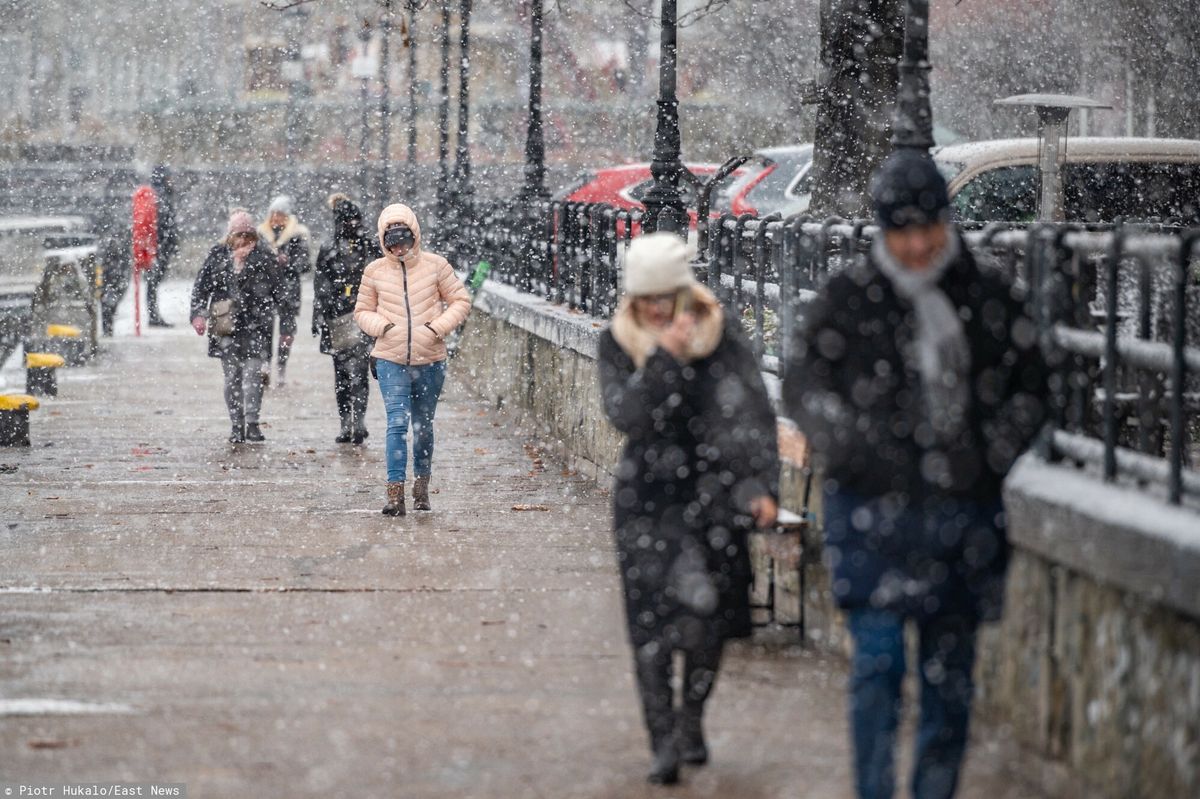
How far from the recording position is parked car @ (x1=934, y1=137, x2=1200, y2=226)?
582 inches

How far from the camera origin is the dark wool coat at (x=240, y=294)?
604 inches

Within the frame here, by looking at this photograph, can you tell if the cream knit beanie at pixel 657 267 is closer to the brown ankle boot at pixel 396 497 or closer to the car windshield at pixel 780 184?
the brown ankle boot at pixel 396 497

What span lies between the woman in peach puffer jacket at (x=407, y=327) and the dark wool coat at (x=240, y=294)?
155 inches

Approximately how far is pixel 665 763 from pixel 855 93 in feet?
27.0

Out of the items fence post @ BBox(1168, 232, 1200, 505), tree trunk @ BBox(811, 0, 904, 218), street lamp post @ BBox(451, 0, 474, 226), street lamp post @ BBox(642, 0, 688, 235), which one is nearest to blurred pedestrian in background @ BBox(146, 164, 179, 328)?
street lamp post @ BBox(451, 0, 474, 226)

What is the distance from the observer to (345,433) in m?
15.2

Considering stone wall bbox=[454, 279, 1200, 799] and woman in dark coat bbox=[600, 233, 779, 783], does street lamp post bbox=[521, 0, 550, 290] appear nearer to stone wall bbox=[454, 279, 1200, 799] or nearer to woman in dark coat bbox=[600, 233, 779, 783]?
woman in dark coat bbox=[600, 233, 779, 783]

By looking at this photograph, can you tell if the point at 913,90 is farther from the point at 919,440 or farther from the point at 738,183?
the point at 738,183

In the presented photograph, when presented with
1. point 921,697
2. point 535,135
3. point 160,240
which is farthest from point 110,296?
point 921,697

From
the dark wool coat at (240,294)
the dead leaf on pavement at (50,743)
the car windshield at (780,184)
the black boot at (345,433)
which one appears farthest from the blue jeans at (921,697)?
the car windshield at (780,184)

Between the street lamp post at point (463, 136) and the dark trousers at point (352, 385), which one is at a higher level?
the street lamp post at point (463, 136)

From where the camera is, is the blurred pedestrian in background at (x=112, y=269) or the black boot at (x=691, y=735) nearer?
the black boot at (x=691, y=735)

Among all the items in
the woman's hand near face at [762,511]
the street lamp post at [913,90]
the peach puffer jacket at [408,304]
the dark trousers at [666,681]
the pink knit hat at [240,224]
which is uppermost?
the street lamp post at [913,90]

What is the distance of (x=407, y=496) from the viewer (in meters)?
12.4
